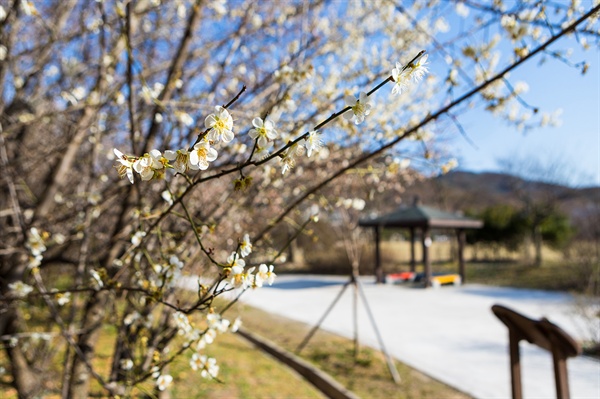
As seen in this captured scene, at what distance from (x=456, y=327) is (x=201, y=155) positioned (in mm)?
6560

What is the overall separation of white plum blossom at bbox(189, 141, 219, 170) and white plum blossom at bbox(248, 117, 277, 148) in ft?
0.24

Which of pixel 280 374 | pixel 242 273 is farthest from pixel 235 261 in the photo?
pixel 280 374

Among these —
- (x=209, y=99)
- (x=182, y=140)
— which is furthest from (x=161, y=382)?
(x=209, y=99)

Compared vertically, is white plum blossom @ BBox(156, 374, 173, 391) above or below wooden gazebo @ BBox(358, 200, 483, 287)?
below

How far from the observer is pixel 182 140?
2475 millimetres

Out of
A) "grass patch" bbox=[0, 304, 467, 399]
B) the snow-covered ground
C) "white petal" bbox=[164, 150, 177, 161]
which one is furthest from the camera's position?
the snow-covered ground

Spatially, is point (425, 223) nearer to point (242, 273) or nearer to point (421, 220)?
point (421, 220)

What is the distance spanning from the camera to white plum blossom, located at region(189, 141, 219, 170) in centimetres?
65

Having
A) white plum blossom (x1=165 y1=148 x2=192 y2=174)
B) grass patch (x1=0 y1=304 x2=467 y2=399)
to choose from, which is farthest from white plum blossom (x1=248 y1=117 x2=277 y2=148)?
grass patch (x1=0 y1=304 x2=467 y2=399)

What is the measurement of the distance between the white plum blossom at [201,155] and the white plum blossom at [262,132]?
7 cm

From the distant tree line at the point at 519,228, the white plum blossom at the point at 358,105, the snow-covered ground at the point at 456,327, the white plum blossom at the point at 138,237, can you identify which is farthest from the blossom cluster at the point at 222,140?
the distant tree line at the point at 519,228

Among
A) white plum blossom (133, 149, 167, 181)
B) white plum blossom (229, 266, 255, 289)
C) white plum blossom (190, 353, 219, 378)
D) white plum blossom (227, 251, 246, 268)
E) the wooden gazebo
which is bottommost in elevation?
white plum blossom (190, 353, 219, 378)

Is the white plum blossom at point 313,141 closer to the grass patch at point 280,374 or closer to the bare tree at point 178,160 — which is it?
the bare tree at point 178,160

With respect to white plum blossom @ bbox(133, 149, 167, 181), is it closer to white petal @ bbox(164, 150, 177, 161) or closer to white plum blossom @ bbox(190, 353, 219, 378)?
white petal @ bbox(164, 150, 177, 161)
